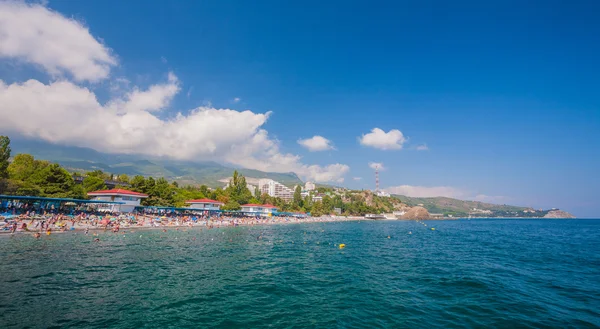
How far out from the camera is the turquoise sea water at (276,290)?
11.9 metres

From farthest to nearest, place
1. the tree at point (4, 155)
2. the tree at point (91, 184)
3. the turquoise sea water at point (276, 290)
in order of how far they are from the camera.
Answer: the tree at point (91, 184) → the tree at point (4, 155) → the turquoise sea water at point (276, 290)

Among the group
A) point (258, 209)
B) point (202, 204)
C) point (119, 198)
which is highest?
point (119, 198)

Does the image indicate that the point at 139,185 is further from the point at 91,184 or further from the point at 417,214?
the point at 417,214

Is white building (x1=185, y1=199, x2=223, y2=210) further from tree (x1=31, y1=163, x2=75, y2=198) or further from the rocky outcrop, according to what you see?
the rocky outcrop

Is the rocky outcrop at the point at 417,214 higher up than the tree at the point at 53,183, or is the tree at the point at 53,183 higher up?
the tree at the point at 53,183

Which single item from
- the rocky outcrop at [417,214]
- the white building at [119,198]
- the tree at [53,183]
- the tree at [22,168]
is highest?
the tree at [22,168]

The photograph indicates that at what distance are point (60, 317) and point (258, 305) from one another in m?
8.35

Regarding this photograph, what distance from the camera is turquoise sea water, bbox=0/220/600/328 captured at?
1186 centimetres

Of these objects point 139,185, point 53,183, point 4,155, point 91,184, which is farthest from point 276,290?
point 91,184

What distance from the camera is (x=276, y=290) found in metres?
16.3

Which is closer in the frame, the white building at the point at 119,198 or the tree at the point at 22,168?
the white building at the point at 119,198

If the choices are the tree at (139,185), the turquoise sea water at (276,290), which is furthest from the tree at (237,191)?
the turquoise sea water at (276,290)

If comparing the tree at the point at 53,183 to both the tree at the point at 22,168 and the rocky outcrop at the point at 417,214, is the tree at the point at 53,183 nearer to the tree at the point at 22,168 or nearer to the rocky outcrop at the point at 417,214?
the tree at the point at 22,168

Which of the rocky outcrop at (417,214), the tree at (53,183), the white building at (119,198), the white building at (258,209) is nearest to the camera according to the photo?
the tree at (53,183)
